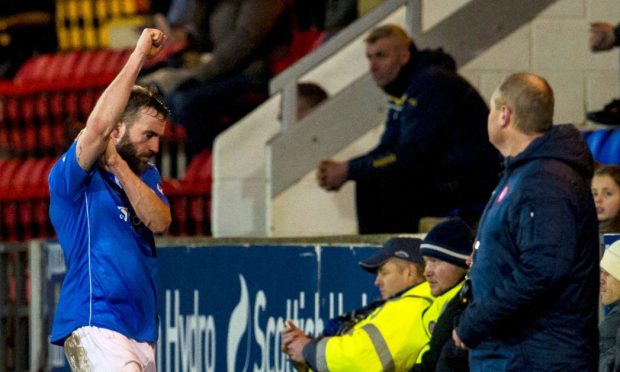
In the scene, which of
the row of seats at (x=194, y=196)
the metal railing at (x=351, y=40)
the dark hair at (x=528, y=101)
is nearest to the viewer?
the dark hair at (x=528, y=101)

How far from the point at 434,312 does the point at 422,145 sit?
93.1 inches

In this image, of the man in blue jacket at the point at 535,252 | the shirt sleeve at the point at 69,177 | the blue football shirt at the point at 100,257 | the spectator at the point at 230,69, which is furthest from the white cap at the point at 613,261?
the spectator at the point at 230,69

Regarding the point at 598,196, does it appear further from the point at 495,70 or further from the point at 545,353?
the point at 495,70

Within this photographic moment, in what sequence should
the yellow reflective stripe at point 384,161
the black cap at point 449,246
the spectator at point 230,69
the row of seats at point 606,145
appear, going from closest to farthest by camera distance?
the black cap at point 449,246 → the row of seats at point 606,145 → the yellow reflective stripe at point 384,161 → the spectator at point 230,69

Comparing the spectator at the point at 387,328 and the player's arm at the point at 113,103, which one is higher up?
the player's arm at the point at 113,103

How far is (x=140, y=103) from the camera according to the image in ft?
20.9

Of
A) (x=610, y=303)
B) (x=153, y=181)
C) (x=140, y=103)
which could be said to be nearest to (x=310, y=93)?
(x=153, y=181)

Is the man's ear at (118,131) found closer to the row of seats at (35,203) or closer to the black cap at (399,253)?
the black cap at (399,253)

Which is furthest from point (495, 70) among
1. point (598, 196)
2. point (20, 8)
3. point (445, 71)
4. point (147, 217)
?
point (20, 8)

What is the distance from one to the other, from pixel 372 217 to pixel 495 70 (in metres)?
1.57

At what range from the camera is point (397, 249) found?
7465 mm

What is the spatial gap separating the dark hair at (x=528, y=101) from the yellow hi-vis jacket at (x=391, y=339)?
163cm

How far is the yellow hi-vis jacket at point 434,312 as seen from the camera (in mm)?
6961

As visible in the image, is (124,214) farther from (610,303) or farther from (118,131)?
(610,303)
